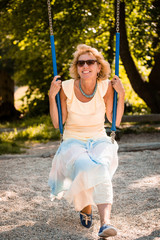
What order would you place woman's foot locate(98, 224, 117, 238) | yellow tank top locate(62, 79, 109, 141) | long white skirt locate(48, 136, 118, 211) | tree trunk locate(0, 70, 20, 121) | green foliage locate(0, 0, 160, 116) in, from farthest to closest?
tree trunk locate(0, 70, 20, 121) → green foliage locate(0, 0, 160, 116) → yellow tank top locate(62, 79, 109, 141) → long white skirt locate(48, 136, 118, 211) → woman's foot locate(98, 224, 117, 238)

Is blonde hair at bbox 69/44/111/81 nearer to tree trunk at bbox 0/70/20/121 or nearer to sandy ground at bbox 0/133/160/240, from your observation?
sandy ground at bbox 0/133/160/240

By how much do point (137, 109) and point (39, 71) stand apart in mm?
3729

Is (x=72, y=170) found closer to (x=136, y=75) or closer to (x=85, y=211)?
(x=85, y=211)

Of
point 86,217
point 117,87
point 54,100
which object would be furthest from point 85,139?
point 86,217

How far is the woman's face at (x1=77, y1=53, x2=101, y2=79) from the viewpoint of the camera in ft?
11.0

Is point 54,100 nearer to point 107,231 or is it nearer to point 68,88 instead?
point 68,88

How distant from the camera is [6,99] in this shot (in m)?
12.9

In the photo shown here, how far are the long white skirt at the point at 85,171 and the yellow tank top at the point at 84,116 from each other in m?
0.08

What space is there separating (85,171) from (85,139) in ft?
1.66

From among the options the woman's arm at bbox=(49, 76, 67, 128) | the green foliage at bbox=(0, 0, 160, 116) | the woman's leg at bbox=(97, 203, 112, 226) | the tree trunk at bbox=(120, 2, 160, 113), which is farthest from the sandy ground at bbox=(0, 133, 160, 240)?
the tree trunk at bbox=(120, 2, 160, 113)

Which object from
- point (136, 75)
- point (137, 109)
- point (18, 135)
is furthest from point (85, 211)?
point (137, 109)

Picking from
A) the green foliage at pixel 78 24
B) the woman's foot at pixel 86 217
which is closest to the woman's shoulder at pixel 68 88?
the woman's foot at pixel 86 217

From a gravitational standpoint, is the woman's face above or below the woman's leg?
above

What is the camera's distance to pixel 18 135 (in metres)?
8.34
